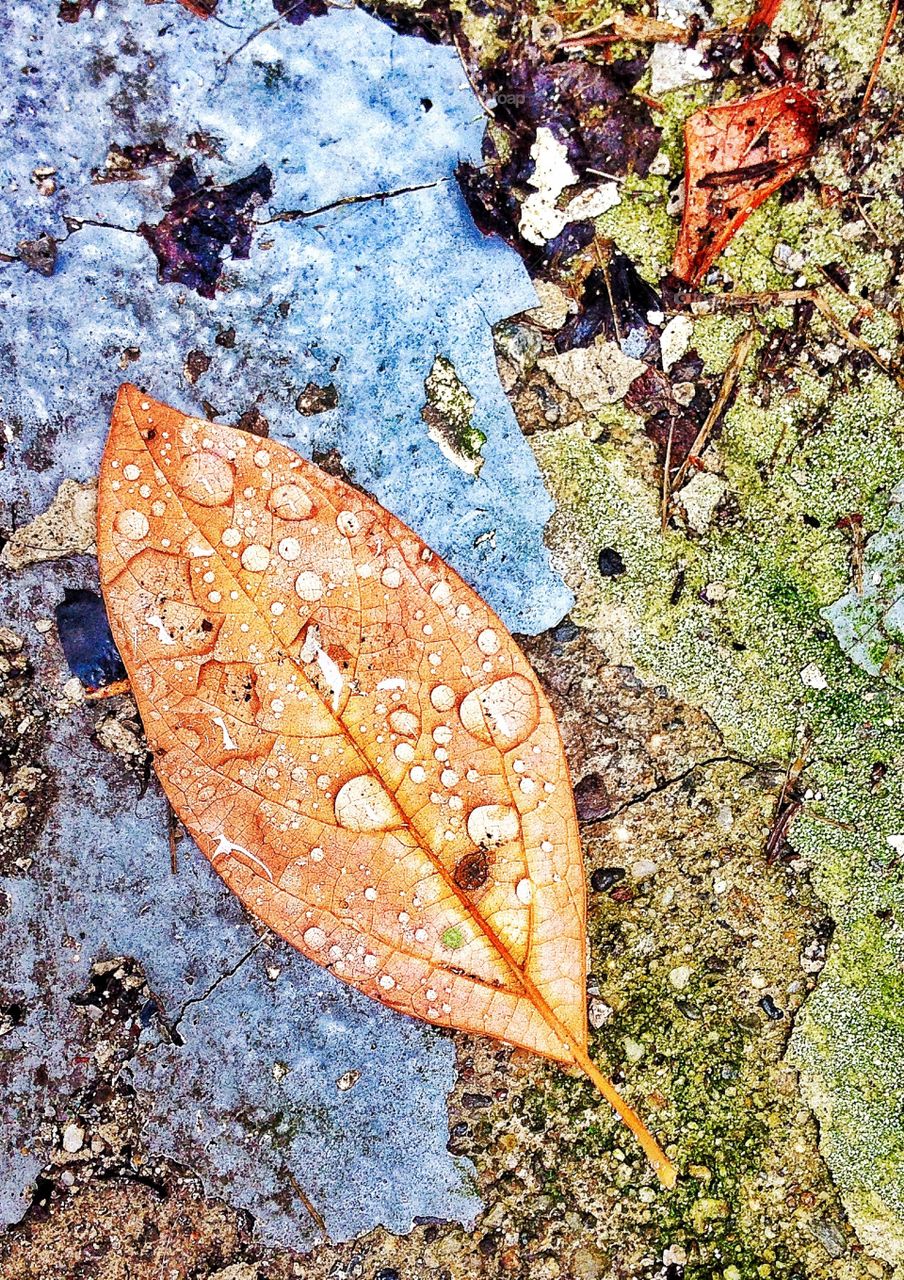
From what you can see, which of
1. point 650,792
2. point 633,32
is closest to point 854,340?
point 633,32

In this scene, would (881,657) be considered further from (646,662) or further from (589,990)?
(589,990)

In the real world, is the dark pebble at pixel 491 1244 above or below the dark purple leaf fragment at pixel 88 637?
below

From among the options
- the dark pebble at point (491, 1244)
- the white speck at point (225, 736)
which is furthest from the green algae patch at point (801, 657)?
the white speck at point (225, 736)

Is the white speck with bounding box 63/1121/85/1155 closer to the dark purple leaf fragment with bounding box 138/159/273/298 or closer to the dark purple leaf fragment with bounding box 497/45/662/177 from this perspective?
the dark purple leaf fragment with bounding box 138/159/273/298

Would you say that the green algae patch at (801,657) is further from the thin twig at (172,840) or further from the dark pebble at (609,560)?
the thin twig at (172,840)

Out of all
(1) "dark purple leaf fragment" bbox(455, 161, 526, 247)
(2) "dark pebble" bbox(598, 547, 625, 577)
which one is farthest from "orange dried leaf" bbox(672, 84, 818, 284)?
(2) "dark pebble" bbox(598, 547, 625, 577)

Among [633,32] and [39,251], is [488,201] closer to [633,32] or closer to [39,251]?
[633,32]

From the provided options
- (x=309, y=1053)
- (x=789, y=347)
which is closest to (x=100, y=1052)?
(x=309, y=1053)
